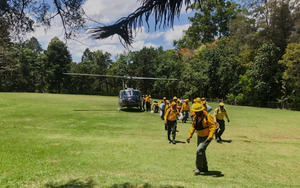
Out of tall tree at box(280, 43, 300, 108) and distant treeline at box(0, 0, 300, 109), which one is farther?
distant treeline at box(0, 0, 300, 109)

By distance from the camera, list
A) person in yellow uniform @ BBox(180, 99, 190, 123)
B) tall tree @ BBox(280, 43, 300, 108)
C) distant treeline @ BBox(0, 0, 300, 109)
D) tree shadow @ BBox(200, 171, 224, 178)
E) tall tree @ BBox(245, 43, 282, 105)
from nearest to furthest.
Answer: tree shadow @ BBox(200, 171, 224, 178), person in yellow uniform @ BBox(180, 99, 190, 123), tall tree @ BBox(280, 43, 300, 108), distant treeline @ BBox(0, 0, 300, 109), tall tree @ BBox(245, 43, 282, 105)

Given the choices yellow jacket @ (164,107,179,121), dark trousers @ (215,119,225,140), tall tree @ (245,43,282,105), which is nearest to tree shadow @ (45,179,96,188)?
yellow jacket @ (164,107,179,121)

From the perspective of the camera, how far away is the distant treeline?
3750 cm

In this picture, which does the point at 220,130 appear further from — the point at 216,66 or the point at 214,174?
the point at 216,66

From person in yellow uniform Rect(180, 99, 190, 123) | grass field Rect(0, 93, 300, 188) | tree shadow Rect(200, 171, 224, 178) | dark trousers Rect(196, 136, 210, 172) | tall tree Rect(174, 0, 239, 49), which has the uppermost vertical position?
tall tree Rect(174, 0, 239, 49)

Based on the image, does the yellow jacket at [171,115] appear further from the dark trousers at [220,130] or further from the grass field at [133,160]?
the dark trousers at [220,130]

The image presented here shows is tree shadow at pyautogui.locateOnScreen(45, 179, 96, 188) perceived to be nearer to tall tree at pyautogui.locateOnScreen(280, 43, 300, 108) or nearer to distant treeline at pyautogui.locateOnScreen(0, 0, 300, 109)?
distant treeline at pyautogui.locateOnScreen(0, 0, 300, 109)

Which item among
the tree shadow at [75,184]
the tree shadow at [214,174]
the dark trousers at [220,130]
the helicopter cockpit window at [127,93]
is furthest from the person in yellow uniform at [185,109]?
the tree shadow at [75,184]

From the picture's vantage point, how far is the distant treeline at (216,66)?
3750 cm

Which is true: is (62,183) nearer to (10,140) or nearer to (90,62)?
(10,140)

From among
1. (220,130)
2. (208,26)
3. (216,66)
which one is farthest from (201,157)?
(208,26)

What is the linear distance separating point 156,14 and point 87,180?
4643mm

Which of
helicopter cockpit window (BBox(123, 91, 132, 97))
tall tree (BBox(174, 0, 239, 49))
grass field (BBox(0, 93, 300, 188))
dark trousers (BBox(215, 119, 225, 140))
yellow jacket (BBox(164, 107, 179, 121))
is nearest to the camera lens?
grass field (BBox(0, 93, 300, 188))

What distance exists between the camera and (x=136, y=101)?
80.4 ft
